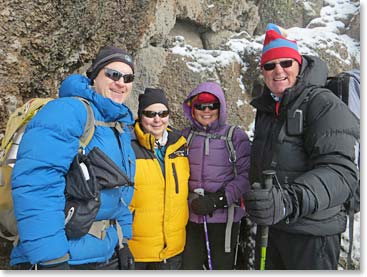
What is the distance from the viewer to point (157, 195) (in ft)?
9.17

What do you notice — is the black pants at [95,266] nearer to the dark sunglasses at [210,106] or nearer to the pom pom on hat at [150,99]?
the pom pom on hat at [150,99]

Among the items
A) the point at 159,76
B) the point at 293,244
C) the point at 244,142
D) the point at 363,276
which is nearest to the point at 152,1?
the point at 159,76

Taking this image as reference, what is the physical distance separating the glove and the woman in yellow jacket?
1.19 metres

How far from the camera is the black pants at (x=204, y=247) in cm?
313

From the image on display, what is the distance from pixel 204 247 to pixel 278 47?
6.28 feet

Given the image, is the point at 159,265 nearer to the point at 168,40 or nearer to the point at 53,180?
the point at 53,180

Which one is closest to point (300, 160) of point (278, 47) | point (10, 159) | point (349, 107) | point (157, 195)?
point (349, 107)

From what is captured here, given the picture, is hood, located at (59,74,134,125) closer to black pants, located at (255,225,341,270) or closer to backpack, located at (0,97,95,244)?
backpack, located at (0,97,95,244)

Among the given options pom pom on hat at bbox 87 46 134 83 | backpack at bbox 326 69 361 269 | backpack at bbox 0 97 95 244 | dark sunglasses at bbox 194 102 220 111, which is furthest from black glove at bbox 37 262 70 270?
dark sunglasses at bbox 194 102 220 111

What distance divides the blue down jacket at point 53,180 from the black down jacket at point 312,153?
42.6 inches

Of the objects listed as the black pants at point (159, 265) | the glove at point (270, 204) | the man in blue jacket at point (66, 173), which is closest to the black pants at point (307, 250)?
the glove at point (270, 204)

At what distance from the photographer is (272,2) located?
332 inches

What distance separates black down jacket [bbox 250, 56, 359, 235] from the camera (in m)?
1.77

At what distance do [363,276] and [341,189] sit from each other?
59 centimetres
